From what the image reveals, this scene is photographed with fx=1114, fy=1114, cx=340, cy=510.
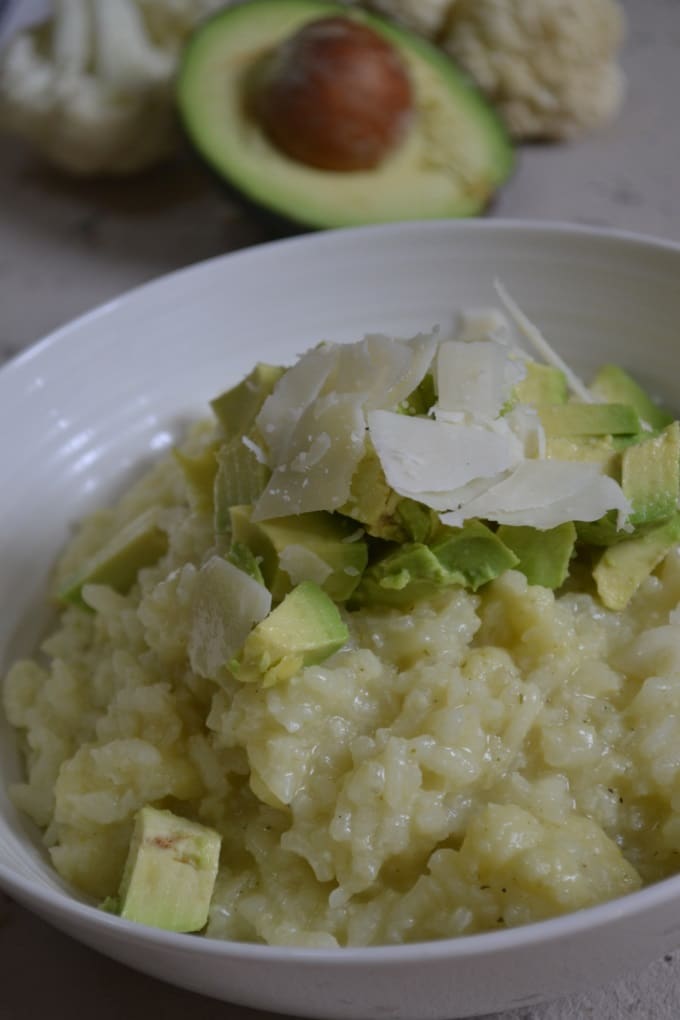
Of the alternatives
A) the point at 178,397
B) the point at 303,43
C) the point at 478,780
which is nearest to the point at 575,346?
the point at 178,397

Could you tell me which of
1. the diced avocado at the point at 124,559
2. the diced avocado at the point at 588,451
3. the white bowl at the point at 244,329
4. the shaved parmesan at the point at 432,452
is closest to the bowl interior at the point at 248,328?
the white bowl at the point at 244,329

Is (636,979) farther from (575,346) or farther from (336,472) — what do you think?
(575,346)

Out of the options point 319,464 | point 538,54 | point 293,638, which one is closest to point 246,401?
point 319,464

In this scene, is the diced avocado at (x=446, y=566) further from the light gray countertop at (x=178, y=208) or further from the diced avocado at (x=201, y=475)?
the light gray countertop at (x=178, y=208)

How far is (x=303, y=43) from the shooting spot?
319 centimetres

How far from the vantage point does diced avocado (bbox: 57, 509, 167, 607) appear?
2.06m

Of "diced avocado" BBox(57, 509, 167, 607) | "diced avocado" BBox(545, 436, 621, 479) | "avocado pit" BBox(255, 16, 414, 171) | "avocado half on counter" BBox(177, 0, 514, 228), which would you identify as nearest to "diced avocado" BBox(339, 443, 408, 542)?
"diced avocado" BBox(545, 436, 621, 479)

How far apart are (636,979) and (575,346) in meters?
1.31

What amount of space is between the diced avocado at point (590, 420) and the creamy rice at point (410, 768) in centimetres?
25

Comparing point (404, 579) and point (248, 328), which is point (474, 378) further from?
point (248, 328)

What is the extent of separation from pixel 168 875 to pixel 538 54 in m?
2.97

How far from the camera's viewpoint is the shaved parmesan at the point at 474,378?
1762 mm

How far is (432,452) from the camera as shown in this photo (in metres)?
1.68

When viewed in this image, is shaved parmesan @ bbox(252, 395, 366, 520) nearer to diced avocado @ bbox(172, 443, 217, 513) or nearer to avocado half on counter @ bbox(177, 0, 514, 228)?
diced avocado @ bbox(172, 443, 217, 513)
